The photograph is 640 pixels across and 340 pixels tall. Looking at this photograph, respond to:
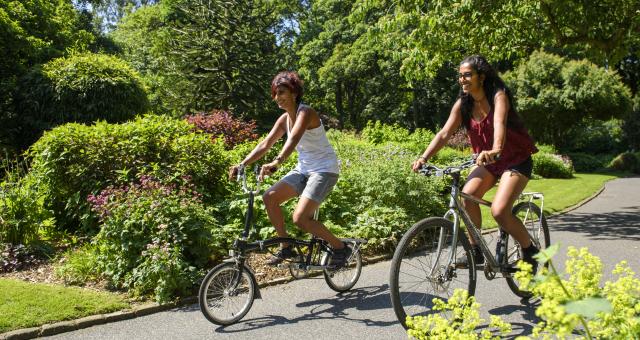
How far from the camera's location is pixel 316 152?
198 inches

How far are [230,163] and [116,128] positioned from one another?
1627 mm

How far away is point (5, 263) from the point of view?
598 cm

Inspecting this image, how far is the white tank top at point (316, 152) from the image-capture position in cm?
499

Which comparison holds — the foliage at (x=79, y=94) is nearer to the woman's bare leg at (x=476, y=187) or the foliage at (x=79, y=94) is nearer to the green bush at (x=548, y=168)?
the woman's bare leg at (x=476, y=187)

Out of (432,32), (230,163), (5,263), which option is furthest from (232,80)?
Result: (5,263)

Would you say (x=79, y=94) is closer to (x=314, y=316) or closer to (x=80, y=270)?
(x=80, y=270)

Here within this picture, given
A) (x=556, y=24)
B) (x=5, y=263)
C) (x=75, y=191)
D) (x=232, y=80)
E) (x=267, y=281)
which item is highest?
(x=232, y=80)

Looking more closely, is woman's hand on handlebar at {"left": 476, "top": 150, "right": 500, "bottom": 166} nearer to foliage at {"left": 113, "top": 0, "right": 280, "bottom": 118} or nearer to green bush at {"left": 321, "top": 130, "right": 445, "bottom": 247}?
green bush at {"left": 321, "top": 130, "right": 445, "bottom": 247}

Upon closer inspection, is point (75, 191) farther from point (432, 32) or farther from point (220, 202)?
point (432, 32)

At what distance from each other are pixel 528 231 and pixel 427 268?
1.40 meters

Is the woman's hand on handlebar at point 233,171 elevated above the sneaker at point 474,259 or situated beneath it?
elevated above

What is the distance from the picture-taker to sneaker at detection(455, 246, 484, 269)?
4395mm

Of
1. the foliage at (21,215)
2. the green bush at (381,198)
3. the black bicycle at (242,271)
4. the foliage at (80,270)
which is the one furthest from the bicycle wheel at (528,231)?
the foliage at (21,215)

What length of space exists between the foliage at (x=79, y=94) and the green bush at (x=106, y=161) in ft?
16.4
